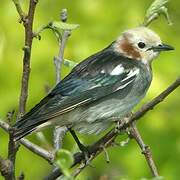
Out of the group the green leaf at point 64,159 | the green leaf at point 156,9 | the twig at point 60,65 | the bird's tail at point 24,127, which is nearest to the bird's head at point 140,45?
the twig at point 60,65

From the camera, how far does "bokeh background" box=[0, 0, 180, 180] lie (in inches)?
230

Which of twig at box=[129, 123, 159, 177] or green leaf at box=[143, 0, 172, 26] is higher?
green leaf at box=[143, 0, 172, 26]

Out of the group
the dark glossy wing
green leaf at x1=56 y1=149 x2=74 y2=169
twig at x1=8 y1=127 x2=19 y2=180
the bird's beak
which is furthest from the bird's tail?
the bird's beak

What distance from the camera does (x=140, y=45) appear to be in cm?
549

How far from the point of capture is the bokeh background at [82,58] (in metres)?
5.84

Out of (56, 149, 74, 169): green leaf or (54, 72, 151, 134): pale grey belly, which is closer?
(56, 149, 74, 169): green leaf

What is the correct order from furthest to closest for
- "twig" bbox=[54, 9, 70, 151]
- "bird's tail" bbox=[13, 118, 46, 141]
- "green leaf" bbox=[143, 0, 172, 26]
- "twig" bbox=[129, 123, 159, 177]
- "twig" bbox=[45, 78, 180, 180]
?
"twig" bbox=[54, 9, 70, 151] → "green leaf" bbox=[143, 0, 172, 26] → "bird's tail" bbox=[13, 118, 46, 141] → "twig" bbox=[129, 123, 159, 177] → "twig" bbox=[45, 78, 180, 180]

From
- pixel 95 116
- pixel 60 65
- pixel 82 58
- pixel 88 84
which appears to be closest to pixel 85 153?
pixel 95 116

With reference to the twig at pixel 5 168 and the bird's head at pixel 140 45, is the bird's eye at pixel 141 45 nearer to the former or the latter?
the bird's head at pixel 140 45

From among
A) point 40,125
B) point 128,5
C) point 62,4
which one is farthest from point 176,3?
point 40,125

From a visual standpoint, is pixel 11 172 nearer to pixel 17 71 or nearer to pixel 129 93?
pixel 129 93

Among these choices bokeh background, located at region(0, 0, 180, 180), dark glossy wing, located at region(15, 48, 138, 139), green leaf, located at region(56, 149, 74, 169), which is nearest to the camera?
green leaf, located at region(56, 149, 74, 169)

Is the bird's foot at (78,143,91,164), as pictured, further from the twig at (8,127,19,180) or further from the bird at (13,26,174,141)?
the twig at (8,127,19,180)

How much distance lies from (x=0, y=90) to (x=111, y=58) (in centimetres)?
126
